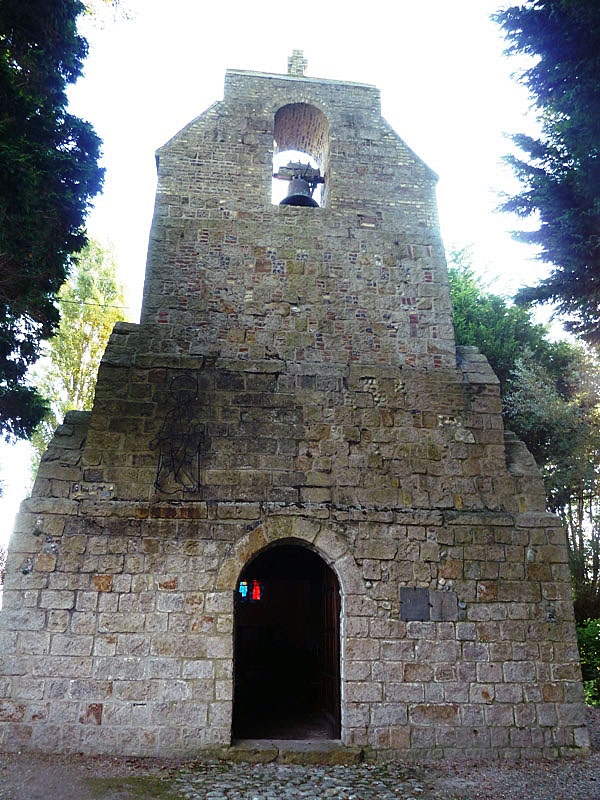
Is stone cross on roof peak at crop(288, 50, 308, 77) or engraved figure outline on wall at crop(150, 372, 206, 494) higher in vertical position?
stone cross on roof peak at crop(288, 50, 308, 77)

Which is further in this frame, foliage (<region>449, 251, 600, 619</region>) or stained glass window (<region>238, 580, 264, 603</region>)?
foliage (<region>449, 251, 600, 619</region>)

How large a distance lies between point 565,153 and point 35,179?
23.5ft

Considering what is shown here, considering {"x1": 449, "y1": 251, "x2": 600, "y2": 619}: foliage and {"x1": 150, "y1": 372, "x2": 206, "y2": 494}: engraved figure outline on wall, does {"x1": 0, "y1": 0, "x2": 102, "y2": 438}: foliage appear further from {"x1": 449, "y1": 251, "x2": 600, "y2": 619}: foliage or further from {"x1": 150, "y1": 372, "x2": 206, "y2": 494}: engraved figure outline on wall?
{"x1": 449, "y1": 251, "x2": 600, "y2": 619}: foliage

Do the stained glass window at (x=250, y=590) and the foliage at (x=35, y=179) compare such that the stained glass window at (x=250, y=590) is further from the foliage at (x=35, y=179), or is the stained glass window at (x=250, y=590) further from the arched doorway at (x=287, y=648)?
the foliage at (x=35, y=179)

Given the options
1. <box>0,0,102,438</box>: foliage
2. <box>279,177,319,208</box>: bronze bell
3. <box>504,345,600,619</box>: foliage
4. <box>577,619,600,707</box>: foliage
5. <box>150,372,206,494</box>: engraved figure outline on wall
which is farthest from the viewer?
<box>504,345,600,619</box>: foliage

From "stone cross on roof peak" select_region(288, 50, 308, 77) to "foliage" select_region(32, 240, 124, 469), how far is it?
8910 mm

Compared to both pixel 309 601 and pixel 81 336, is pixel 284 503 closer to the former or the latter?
pixel 309 601

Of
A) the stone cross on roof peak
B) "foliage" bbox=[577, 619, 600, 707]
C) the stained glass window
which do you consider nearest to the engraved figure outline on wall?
the stone cross on roof peak

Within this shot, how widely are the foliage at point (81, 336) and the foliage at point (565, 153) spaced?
11.7 meters

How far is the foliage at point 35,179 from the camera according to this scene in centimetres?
705

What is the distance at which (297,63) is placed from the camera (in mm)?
8586

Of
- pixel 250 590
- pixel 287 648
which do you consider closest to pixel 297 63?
pixel 250 590

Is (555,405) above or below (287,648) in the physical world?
above

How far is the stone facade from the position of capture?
561 cm
